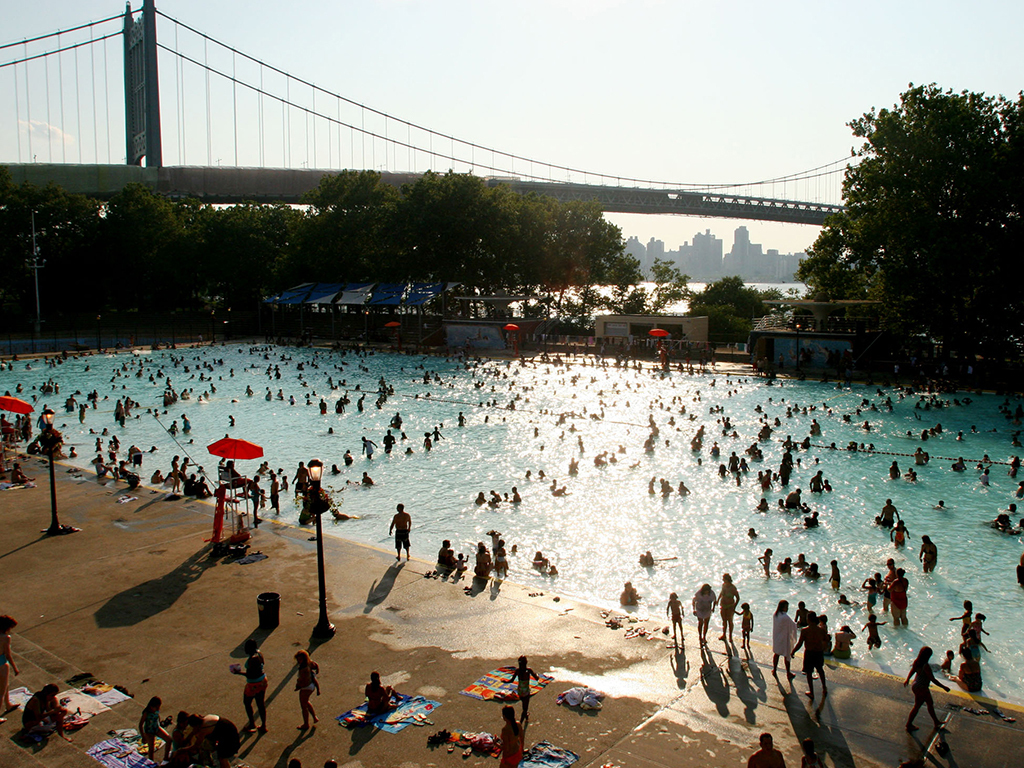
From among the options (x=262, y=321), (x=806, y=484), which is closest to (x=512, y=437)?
(x=806, y=484)

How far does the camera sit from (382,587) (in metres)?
14.4

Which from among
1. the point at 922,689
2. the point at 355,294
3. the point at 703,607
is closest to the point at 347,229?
the point at 355,294

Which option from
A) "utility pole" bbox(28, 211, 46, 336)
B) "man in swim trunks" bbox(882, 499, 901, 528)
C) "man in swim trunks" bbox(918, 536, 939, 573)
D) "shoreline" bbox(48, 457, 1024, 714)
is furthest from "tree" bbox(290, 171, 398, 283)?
"man in swim trunks" bbox(918, 536, 939, 573)

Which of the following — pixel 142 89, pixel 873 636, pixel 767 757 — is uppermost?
pixel 142 89

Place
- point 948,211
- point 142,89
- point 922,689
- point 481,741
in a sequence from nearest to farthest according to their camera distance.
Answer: point 481,741 < point 922,689 < point 948,211 < point 142,89

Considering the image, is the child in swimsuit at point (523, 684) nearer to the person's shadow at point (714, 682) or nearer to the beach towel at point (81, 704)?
the person's shadow at point (714, 682)

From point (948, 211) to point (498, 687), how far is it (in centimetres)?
4571

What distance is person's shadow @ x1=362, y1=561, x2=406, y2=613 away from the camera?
535 inches

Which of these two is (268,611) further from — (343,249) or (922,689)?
(343,249)

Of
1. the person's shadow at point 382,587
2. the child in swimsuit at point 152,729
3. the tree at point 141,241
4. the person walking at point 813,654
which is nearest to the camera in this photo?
the child in swimsuit at point 152,729

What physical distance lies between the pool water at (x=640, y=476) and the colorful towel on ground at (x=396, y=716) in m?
6.75

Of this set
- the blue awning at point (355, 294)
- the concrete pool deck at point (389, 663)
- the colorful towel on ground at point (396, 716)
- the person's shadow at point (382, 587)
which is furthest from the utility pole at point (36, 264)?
the colorful towel on ground at point (396, 716)

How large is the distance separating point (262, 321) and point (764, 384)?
59816mm

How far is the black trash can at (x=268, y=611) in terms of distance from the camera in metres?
12.4
